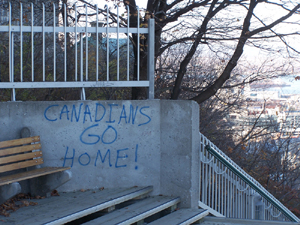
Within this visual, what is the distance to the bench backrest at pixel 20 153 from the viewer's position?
415 cm

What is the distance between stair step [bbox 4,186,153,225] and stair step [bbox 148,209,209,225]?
0.51 m

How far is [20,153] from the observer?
4.46 m

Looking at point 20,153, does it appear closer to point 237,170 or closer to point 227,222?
point 227,222

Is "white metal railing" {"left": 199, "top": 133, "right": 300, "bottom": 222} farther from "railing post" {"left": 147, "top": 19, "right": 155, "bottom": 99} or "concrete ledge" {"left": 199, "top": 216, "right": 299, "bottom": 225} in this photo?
"railing post" {"left": 147, "top": 19, "right": 155, "bottom": 99}

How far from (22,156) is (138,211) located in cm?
171

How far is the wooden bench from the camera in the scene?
13.5 feet

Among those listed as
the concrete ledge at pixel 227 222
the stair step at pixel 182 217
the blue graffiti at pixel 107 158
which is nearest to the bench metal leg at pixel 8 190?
the blue graffiti at pixel 107 158

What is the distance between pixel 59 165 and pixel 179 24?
228 inches

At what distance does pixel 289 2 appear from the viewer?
29.5 feet

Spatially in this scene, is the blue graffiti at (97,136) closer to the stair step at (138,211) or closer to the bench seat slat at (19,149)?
the bench seat slat at (19,149)

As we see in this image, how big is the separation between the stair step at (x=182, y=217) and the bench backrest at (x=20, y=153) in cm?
184

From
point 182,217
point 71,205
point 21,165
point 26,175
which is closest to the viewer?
point 26,175

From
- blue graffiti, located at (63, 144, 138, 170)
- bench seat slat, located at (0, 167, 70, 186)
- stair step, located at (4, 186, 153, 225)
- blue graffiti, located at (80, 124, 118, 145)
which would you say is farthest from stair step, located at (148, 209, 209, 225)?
bench seat slat, located at (0, 167, 70, 186)

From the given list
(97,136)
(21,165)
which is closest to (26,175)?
(21,165)
